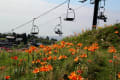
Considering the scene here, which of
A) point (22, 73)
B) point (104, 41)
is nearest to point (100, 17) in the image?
point (104, 41)

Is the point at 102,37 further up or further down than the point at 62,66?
further up

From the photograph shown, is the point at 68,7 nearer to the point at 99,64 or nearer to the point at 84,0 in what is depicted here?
the point at 84,0

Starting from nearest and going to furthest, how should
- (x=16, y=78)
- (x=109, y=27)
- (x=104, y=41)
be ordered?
(x=16, y=78), (x=104, y=41), (x=109, y=27)

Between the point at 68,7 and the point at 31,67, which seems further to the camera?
the point at 68,7

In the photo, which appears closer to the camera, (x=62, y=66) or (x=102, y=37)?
(x=62, y=66)

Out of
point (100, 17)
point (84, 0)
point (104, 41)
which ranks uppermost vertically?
point (84, 0)

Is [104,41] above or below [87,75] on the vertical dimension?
above

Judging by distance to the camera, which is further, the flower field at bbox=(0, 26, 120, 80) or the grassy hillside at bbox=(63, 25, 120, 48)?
the grassy hillside at bbox=(63, 25, 120, 48)

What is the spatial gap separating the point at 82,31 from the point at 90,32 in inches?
20.3

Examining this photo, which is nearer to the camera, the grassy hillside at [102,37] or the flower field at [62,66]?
the flower field at [62,66]

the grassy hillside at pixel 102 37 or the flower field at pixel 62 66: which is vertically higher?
the grassy hillside at pixel 102 37

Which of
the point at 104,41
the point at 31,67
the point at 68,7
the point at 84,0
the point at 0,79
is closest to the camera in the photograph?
the point at 0,79

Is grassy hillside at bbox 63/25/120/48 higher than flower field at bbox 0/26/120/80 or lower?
higher

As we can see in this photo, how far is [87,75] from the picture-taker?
364cm
